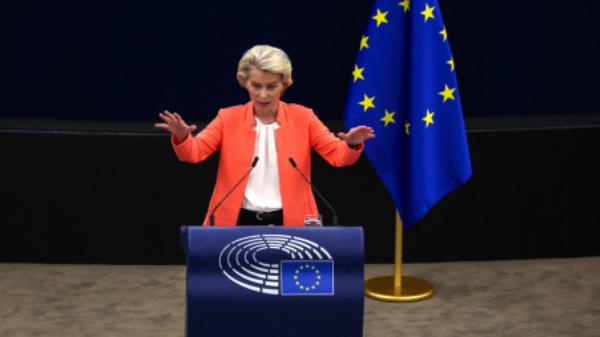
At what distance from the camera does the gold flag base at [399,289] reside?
6.46 metres

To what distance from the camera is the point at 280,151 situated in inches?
193

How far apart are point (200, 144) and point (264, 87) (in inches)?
13.9

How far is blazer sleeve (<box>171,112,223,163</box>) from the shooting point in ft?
15.7

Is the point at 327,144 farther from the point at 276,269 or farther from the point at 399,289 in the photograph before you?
the point at 399,289

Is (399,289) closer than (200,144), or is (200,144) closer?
(200,144)

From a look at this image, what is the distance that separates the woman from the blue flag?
130cm

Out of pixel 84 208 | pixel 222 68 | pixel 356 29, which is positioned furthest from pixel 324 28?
pixel 84 208

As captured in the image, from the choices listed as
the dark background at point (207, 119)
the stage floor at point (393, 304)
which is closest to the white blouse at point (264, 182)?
the stage floor at point (393, 304)

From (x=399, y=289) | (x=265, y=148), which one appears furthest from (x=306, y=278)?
(x=399, y=289)

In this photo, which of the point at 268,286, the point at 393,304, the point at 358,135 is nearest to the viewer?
the point at 268,286

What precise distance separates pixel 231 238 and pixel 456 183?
226 cm

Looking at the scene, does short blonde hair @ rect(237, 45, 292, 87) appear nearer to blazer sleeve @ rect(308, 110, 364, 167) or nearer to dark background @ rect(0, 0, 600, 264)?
blazer sleeve @ rect(308, 110, 364, 167)

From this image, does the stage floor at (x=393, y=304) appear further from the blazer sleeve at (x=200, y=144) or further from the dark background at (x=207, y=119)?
the blazer sleeve at (x=200, y=144)

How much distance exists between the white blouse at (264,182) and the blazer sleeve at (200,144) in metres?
0.17
